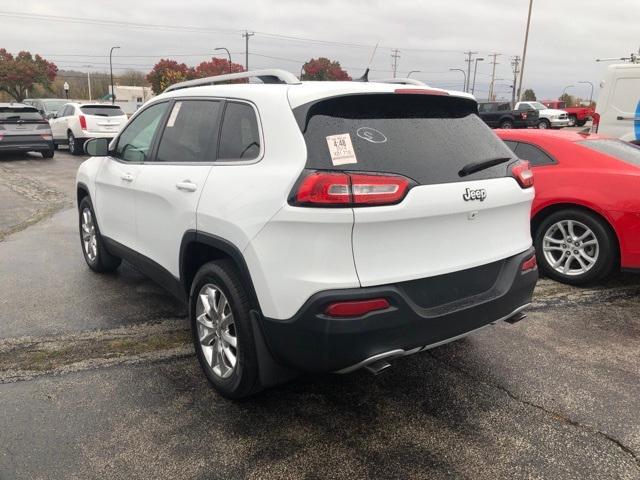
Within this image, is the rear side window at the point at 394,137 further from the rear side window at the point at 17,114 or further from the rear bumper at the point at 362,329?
the rear side window at the point at 17,114

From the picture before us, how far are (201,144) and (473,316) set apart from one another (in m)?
1.83

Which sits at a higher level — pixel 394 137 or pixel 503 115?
pixel 394 137

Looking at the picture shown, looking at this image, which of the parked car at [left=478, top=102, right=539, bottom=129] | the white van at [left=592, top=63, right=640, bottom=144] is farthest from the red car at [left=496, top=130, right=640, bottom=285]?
the parked car at [left=478, top=102, right=539, bottom=129]

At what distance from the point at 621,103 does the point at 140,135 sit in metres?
9.96

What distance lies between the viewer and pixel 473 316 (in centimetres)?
271

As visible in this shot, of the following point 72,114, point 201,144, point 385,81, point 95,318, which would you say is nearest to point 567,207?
point 385,81

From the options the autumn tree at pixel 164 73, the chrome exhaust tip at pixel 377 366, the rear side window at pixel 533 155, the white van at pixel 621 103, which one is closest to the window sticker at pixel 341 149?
the chrome exhaust tip at pixel 377 366

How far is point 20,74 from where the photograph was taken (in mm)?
61531

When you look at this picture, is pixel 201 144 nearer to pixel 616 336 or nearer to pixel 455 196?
pixel 455 196

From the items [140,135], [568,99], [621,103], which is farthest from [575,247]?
[568,99]

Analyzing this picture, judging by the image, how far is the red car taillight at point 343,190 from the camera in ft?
7.66

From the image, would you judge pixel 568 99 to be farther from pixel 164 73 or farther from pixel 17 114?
pixel 17 114

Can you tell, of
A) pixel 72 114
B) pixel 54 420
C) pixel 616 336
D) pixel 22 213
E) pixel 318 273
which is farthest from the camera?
pixel 72 114

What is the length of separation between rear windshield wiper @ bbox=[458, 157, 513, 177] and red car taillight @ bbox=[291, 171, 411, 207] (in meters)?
0.52
